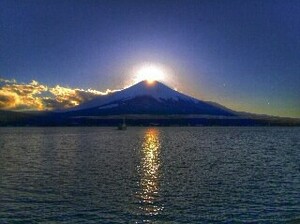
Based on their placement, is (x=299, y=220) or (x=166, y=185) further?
(x=166, y=185)

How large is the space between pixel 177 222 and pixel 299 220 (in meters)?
6.09

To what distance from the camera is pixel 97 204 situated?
26.5 metres

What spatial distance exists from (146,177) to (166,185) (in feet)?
18.4

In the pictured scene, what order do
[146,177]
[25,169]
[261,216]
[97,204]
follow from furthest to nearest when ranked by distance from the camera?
[25,169], [146,177], [97,204], [261,216]

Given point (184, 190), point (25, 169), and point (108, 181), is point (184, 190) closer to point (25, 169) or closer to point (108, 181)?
point (108, 181)

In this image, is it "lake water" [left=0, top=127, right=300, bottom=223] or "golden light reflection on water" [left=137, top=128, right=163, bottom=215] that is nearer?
"lake water" [left=0, top=127, right=300, bottom=223]

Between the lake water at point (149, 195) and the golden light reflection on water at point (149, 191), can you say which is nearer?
the lake water at point (149, 195)

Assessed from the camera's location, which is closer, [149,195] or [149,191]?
[149,195]

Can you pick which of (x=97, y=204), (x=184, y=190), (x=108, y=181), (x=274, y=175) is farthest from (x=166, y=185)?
(x=274, y=175)

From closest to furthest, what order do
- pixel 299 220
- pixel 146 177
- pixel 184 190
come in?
pixel 299 220 → pixel 184 190 → pixel 146 177

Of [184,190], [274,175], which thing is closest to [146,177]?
[184,190]

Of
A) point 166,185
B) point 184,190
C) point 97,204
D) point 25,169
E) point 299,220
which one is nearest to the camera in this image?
point 299,220

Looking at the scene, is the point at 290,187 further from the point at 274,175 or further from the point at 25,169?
the point at 25,169

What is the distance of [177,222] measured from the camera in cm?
2244
